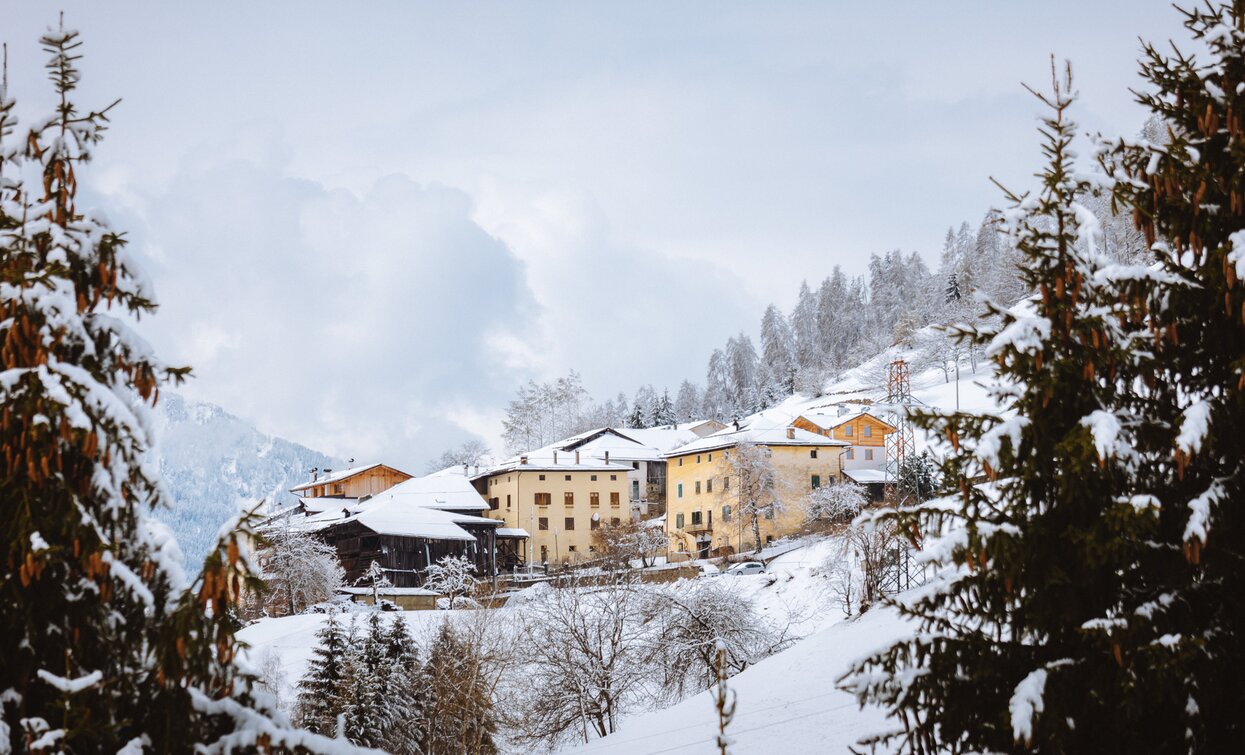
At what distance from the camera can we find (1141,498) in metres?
6.94

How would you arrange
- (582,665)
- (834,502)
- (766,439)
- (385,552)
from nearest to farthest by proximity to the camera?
(582,665) → (385,552) → (834,502) → (766,439)

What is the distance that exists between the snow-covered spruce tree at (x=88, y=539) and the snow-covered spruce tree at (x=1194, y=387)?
5.93m

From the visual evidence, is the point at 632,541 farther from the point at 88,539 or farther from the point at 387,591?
the point at 88,539

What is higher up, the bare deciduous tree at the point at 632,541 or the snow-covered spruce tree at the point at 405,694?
the bare deciduous tree at the point at 632,541

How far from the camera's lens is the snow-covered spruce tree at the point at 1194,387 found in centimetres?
693

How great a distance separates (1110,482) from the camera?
24.8 feet

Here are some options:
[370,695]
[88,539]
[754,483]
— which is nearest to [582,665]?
[370,695]

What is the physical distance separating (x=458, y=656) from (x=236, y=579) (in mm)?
25652

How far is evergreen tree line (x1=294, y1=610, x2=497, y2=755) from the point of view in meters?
25.0

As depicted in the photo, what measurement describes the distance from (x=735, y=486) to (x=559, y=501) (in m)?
15.6

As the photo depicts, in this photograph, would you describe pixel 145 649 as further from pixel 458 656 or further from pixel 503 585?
pixel 503 585

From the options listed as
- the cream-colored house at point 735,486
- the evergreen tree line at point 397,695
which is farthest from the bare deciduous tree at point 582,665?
the cream-colored house at point 735,486

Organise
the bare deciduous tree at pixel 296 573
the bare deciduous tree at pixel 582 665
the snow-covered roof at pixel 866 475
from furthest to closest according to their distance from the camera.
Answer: the snow-covered roof at pixel 866 475
the bare deciduous tree at pixel 296 573
the bare deciduous tree at pixel 582 665

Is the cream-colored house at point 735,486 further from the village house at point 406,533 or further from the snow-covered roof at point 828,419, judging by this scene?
the village house at point 406,533
